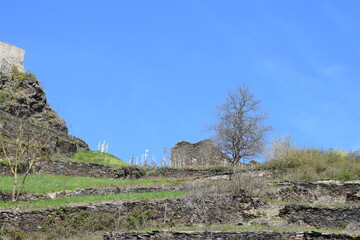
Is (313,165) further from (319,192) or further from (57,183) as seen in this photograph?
(57,183)

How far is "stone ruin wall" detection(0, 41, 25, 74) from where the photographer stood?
5720 cm

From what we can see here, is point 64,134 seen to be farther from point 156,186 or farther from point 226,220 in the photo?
point 226,220

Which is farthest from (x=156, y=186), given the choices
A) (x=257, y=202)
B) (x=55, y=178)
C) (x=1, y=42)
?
(x=1, y=42)

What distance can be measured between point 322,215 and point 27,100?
3402 centimetres

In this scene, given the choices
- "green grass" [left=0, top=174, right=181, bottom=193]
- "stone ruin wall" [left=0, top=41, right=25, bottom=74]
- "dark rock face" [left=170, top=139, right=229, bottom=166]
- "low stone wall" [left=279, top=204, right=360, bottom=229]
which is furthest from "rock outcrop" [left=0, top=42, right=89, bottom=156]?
"low stone wall" [left=279, top=204, right=360, bottom=229]

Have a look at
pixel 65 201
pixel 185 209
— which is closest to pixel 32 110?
pixel 65 201

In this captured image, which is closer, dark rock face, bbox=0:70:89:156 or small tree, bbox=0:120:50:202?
small tree, bbox=0:120:50:202

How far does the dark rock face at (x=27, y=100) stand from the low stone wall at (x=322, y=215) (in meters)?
30.8

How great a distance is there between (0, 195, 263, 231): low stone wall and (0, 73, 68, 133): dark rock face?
25858mm

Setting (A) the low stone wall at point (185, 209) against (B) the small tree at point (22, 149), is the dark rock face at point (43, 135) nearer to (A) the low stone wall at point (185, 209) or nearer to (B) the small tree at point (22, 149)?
(B) the small tree at point (22, 149)

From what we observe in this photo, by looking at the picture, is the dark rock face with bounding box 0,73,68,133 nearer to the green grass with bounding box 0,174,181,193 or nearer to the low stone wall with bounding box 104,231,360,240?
the green grass with bounding box 0,174,181,193

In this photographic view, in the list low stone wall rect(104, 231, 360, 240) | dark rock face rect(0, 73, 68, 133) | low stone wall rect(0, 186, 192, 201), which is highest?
dark rock face rect(0, 73, 68, 133)

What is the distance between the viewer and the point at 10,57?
5875cm

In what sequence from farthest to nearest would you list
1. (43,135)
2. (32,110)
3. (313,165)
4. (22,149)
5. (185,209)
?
(32,110) < (43,135) < (313,165) < (22,149) < (185,209)
